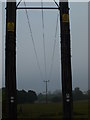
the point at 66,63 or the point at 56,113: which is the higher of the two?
the point at 66,63

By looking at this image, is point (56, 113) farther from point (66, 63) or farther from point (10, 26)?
point (10, 26)

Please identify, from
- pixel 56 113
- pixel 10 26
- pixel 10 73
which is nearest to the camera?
pixel 10 73

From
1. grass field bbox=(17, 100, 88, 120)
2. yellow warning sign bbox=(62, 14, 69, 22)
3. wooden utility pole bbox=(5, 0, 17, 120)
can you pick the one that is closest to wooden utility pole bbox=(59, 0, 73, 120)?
yellow warning sign bbox=(62, 14, 69, 22)

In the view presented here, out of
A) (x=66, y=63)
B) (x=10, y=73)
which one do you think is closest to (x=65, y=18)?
(x=66, y=63)

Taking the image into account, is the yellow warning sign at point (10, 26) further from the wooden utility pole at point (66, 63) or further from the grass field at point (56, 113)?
the grass field at point (56, 113)

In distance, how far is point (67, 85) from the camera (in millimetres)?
14742

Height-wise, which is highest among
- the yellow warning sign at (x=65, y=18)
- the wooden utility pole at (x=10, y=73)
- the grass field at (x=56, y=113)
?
the yellow warning sign at (x=65, y=18)

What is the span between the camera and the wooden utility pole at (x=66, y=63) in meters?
14.7

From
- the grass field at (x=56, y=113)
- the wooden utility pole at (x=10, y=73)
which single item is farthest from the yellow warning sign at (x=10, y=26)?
the grass field at (x=56, y=113)

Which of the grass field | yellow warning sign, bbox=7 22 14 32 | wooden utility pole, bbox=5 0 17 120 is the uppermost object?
yellow warning sign, bbox=7 22 14 32

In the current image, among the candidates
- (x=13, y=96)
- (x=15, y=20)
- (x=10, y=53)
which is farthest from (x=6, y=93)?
(x=15, y=20)

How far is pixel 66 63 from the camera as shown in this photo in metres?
14.8

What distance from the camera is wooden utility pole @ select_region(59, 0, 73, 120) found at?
14.7 m

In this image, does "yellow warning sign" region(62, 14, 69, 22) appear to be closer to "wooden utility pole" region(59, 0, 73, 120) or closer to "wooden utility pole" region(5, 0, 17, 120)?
"wooden utility pole" region(59, 0, 73, 120)
